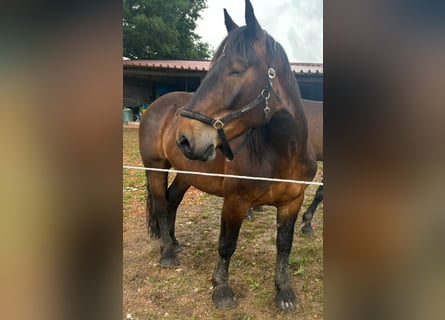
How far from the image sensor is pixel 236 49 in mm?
1035

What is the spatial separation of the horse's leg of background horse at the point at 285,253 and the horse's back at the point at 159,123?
2.93 ft

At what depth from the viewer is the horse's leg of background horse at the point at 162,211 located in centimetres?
197

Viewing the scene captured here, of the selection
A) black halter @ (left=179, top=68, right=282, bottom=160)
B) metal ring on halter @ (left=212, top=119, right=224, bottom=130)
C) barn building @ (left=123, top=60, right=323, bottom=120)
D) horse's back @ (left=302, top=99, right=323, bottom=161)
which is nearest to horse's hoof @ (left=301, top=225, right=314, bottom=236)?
horse's back @ (left=302, top=99, right=323, bottom=161)

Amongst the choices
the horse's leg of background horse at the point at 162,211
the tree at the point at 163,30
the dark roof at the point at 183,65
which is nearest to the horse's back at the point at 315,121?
the dark roof at the point at 183,65

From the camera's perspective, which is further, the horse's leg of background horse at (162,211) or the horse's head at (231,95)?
the horse's leg of background horse at (162,211)

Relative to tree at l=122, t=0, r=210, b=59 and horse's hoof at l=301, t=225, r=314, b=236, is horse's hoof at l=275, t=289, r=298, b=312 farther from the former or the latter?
tree at l=122, t=0, r=210, b=59

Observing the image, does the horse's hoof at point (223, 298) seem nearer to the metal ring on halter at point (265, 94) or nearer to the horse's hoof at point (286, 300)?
the horse's hoof at point (286, 300)

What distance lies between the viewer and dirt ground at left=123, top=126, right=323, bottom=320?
149 centimetres

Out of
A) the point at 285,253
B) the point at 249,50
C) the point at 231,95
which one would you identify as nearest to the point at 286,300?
the point at 285,253
